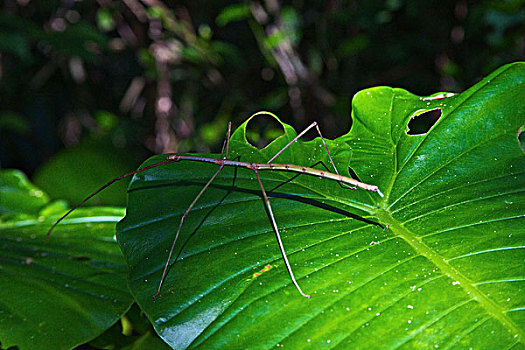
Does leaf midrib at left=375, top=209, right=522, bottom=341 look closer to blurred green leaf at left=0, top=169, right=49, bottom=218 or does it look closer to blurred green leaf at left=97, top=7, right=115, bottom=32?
blurred green leaf at left=0, top=169, right=49, bottom=218

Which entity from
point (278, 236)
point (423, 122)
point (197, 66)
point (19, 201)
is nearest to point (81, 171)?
point (197, 66)

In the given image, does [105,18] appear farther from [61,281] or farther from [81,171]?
[61,281]

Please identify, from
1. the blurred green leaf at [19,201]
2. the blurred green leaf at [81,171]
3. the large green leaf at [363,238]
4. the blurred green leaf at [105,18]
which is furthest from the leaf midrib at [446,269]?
the blurred green leaf at [105,18]

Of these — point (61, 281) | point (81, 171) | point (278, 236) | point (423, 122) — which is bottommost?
point (81, 171)

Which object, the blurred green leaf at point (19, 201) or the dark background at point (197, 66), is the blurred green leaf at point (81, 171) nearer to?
the dark background at point (197, 66)

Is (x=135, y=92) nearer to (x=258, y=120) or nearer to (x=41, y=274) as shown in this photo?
(x=258, y=120)

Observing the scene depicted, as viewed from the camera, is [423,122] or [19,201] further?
[423,122]
